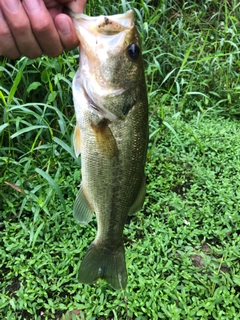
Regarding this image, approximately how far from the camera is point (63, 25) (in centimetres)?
130

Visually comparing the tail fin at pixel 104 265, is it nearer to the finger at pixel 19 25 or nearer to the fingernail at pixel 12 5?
the finger at pixel 19 25

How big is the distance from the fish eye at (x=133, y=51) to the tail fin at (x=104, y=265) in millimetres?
881

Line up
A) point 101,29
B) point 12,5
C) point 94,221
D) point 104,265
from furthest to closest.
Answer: point 94,221
point 104,265
point 101,29
point 12,5

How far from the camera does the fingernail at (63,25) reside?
4.26ft

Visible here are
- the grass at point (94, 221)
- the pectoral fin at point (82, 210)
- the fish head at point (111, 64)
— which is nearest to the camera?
the fish head at point (111, 64)

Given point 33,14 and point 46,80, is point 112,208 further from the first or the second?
point 46,80

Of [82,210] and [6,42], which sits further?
[82,210]

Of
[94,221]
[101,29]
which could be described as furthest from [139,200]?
[94,221]

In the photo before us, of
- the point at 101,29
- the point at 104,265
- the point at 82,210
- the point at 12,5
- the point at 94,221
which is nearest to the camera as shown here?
the point at 12,5

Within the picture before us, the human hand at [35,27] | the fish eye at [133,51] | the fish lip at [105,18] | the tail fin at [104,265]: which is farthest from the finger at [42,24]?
the tail fin at [104,265]

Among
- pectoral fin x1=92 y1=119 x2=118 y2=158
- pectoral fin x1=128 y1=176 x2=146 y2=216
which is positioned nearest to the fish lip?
pectoral fin x1=92 y1=119 x2=118 y2=158

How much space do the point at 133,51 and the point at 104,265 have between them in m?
1.01

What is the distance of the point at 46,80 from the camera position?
2.86 meters

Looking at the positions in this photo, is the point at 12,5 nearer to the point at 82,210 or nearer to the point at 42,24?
the point at 42,24
